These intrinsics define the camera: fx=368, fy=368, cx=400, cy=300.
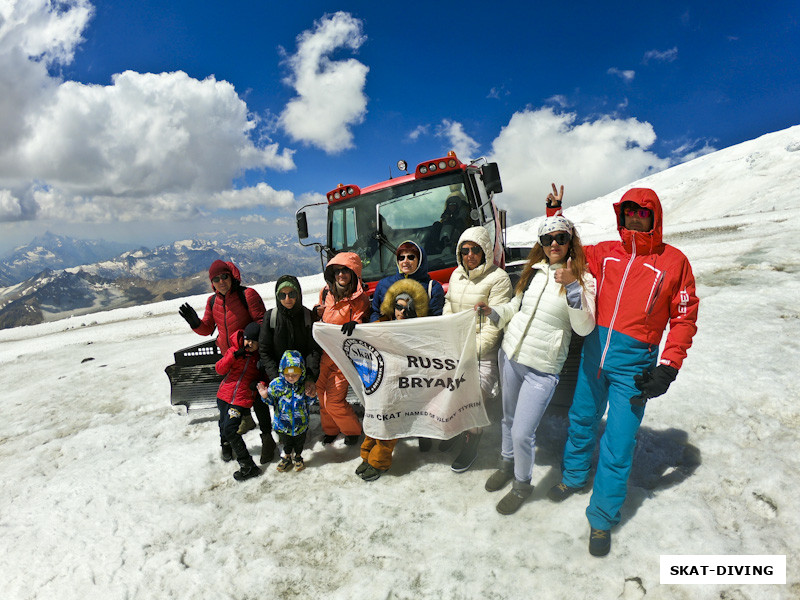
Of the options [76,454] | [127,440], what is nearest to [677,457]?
[127,440]

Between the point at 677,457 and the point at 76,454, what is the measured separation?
709cm

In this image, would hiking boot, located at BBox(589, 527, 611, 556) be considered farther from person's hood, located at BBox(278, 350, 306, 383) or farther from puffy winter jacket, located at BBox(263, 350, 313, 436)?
person's hood, located at BBox(278, 350, 306, 383)

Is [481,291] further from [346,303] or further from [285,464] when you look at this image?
[285,464]

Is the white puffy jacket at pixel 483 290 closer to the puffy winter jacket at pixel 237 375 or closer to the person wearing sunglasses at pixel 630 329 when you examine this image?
the person wearing sunglasses at pixel 630 329

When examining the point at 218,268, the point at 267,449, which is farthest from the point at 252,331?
the point at 267,449

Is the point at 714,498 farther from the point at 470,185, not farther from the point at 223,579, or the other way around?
the point at 470,185

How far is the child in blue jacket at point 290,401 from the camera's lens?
4.04 metres

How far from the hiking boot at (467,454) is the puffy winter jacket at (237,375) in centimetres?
241

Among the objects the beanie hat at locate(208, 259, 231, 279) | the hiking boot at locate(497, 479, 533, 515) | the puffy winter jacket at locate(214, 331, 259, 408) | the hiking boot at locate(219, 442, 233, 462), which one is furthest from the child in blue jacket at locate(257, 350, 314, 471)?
the hiking boot at locate(497, 479, 533, 515)

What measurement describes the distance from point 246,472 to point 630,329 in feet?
→ 13.3

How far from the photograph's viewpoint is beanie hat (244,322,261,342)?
416 centimetres

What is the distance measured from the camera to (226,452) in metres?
4.43

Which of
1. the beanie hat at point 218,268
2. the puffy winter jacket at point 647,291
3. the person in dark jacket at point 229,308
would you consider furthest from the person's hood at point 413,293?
the beanie hat at point 218,268

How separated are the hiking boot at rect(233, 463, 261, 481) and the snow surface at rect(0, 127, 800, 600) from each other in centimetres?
8
